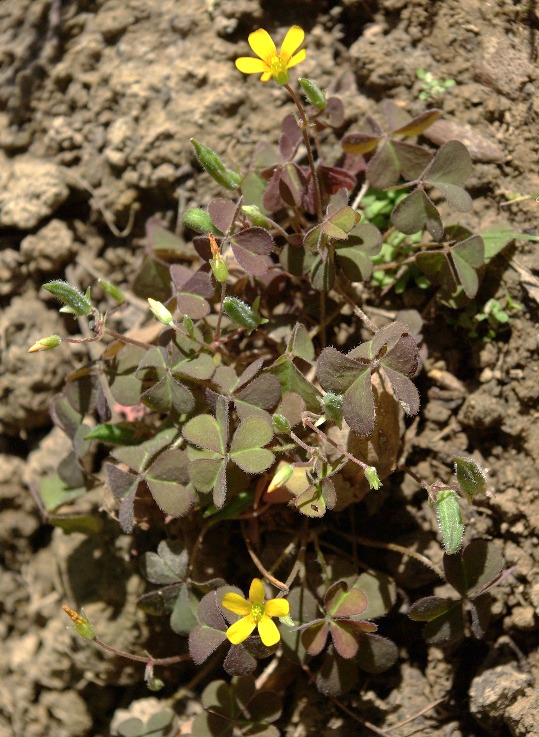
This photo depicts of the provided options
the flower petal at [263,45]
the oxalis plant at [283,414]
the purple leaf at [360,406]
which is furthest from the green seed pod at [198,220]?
the purple leaf at [360,406]

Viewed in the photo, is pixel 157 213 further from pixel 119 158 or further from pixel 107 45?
pixel 107 45

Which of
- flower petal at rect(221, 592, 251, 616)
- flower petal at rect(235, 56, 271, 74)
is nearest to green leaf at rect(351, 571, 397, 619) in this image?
flower petal at rect(221, 592, 251, 616)

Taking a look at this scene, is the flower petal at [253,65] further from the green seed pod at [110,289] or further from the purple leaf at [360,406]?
the purple leaf at [360,406]

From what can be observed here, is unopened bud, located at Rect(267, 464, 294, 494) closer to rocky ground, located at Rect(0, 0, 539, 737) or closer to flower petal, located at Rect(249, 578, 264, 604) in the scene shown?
flower petal, located at Rect(249, 578, 264, 604)

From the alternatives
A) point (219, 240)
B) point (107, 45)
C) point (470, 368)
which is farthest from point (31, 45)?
point (470, 368)

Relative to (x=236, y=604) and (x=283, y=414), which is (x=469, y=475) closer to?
(x=283, y=414)

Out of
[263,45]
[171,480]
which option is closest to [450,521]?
[171,480]
